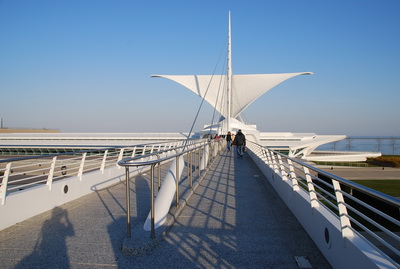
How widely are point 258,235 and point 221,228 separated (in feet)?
1.75

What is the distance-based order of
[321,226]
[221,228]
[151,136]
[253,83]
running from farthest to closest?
1. [253,83]
2. [151,136]
3. [221,228]
4. [321,226]

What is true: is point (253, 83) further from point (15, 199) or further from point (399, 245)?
point (15, 199)

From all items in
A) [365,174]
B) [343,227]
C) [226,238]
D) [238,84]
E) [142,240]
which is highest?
[238,84]

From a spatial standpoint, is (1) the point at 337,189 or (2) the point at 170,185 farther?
(2) the point at 170,185

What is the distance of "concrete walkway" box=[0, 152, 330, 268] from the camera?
316cm

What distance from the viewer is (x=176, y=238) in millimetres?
3834

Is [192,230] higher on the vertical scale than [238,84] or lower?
lower

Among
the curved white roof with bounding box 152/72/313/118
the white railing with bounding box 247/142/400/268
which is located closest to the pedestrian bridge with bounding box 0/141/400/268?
the white railing with bounding box 247/142/400/268

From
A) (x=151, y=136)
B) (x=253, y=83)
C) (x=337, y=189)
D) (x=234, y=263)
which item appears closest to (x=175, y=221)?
(x=234, y=263)

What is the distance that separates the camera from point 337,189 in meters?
3.27

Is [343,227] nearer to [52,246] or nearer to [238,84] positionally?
[52,246]

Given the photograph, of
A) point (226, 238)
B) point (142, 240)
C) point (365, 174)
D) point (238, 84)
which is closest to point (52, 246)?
point (142, 240)

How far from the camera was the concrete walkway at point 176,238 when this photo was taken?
10.4 feet

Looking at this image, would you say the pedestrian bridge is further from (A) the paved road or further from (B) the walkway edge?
(A) the paved road
